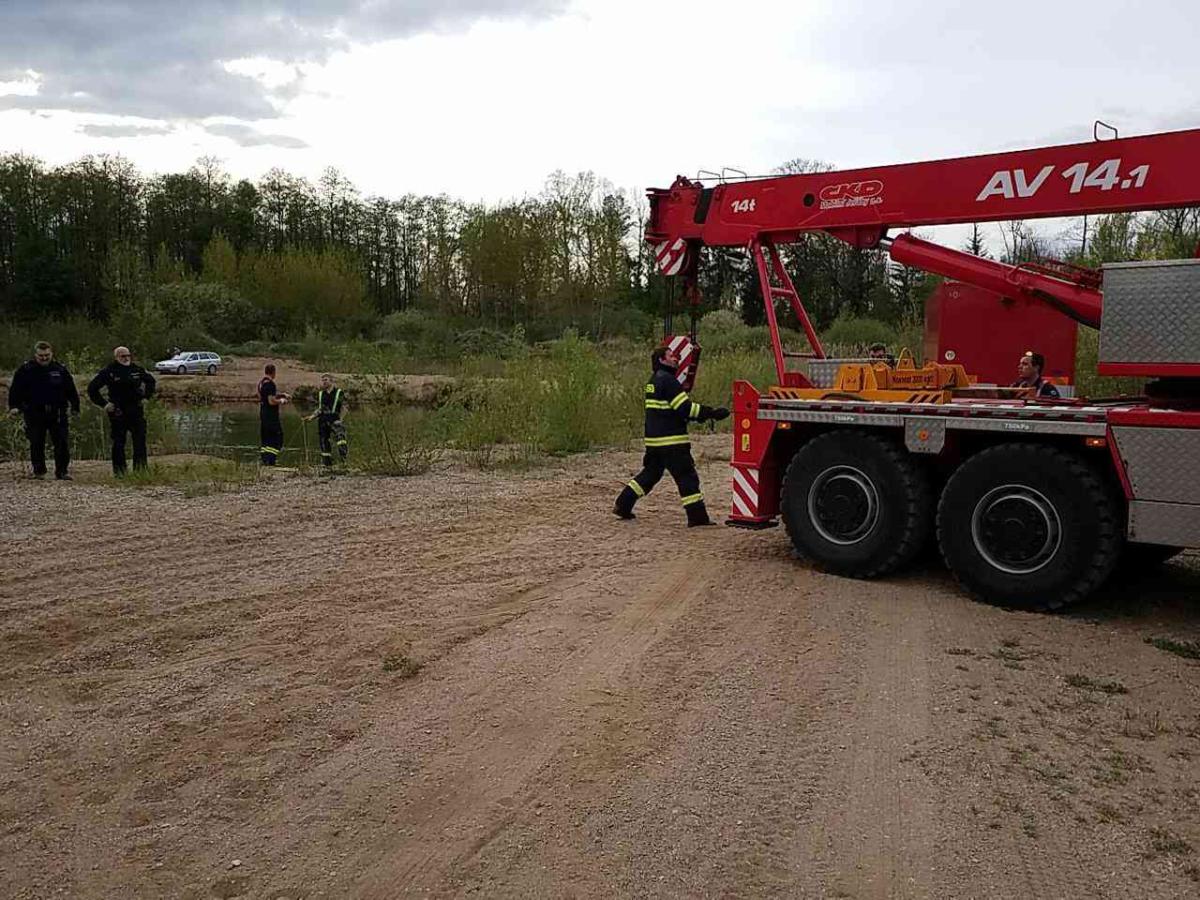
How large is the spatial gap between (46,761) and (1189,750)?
5.24 m

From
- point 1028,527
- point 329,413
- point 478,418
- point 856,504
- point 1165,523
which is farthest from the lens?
point 329,413

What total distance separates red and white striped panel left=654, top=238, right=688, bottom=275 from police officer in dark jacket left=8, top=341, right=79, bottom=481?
321 inches

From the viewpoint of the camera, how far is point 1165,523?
21.5ft

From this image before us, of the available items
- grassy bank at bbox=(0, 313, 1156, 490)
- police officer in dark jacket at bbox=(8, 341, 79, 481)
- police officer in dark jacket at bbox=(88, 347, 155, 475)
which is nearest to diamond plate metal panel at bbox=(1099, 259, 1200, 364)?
grassy bank at bbox=(0, 313, 1156, 490)

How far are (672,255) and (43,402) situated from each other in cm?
851

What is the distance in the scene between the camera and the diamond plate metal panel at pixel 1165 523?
255 inches

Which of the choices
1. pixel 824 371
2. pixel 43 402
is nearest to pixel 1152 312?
pixel 824 371

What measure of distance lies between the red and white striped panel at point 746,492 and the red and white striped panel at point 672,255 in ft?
7.55

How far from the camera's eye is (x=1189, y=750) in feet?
15.9

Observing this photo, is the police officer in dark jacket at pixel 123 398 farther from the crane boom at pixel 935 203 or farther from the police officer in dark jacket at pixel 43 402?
the crane boom at pixel 935 203

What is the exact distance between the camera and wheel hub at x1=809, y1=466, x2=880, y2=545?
26.3 feet

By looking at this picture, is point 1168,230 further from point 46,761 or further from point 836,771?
point 46,761

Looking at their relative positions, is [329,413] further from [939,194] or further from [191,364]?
[191,364]

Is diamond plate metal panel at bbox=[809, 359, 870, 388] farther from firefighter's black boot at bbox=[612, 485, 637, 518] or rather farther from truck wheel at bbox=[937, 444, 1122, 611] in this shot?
firefighter's black boot at bbox=[612, 485, 637, 518]
